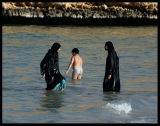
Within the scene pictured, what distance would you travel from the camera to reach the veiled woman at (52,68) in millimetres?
13867

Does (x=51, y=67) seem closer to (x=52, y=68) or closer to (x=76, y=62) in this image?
(x=52, y=68)

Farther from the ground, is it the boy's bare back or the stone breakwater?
the boy's bare back

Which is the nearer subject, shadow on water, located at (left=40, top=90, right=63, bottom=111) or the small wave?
the small wave

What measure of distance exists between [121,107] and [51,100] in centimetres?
205

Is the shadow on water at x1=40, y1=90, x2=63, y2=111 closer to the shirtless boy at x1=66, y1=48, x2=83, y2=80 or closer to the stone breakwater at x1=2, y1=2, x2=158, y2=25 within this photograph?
the shirtless boy at x1=66, y1=48, x2=83, y2=80

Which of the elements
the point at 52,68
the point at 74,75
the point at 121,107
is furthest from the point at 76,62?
the point at 121,107

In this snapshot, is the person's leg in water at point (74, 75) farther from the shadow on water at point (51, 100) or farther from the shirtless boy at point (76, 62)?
the shadow on water at point (51, 100)

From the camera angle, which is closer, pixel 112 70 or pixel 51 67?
pixel 112 70

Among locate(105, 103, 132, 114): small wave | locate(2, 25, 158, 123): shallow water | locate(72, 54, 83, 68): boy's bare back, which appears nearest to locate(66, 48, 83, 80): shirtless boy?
locate(72, 54, 83, 68): boy's bare back

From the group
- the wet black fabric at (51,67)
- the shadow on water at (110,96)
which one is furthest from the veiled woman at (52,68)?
the shadow on water at (110,96)

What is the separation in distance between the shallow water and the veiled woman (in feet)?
0.86

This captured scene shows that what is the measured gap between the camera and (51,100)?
13.4m

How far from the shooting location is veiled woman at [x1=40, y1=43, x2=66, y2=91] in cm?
1387

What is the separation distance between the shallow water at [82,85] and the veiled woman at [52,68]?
0.26 m
